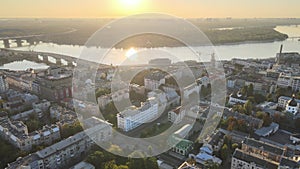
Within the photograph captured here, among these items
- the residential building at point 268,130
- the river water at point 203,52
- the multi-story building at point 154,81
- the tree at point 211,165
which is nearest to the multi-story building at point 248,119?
the residential building at point 268,130

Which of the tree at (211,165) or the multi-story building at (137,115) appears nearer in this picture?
the tree at (211,165)

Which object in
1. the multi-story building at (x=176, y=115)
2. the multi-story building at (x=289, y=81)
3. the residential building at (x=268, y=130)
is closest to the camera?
the residential building at (x=268, y=130)

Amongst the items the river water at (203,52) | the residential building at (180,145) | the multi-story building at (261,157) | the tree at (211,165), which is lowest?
the residential building at (180,145)

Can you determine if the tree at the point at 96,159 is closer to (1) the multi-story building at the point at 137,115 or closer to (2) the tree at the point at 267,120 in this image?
(1) the multi-story building at the point at 137,115

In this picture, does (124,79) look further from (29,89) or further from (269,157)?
(269,157)

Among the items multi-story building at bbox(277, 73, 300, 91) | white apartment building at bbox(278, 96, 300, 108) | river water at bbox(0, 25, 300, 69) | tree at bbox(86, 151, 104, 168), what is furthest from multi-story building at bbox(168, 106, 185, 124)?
Answer: river water at bbox(0, 25, 300, 69)

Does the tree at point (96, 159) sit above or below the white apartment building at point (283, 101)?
below

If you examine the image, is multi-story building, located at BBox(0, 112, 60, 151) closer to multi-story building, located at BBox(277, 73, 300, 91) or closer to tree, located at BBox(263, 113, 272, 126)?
tree, located at BBox(263, 113, 272, 126)

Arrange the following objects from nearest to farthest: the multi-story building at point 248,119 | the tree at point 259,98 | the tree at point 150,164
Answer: the tree at point 150,164
the multi-story building at point 248,119
the tree at point 259,98
